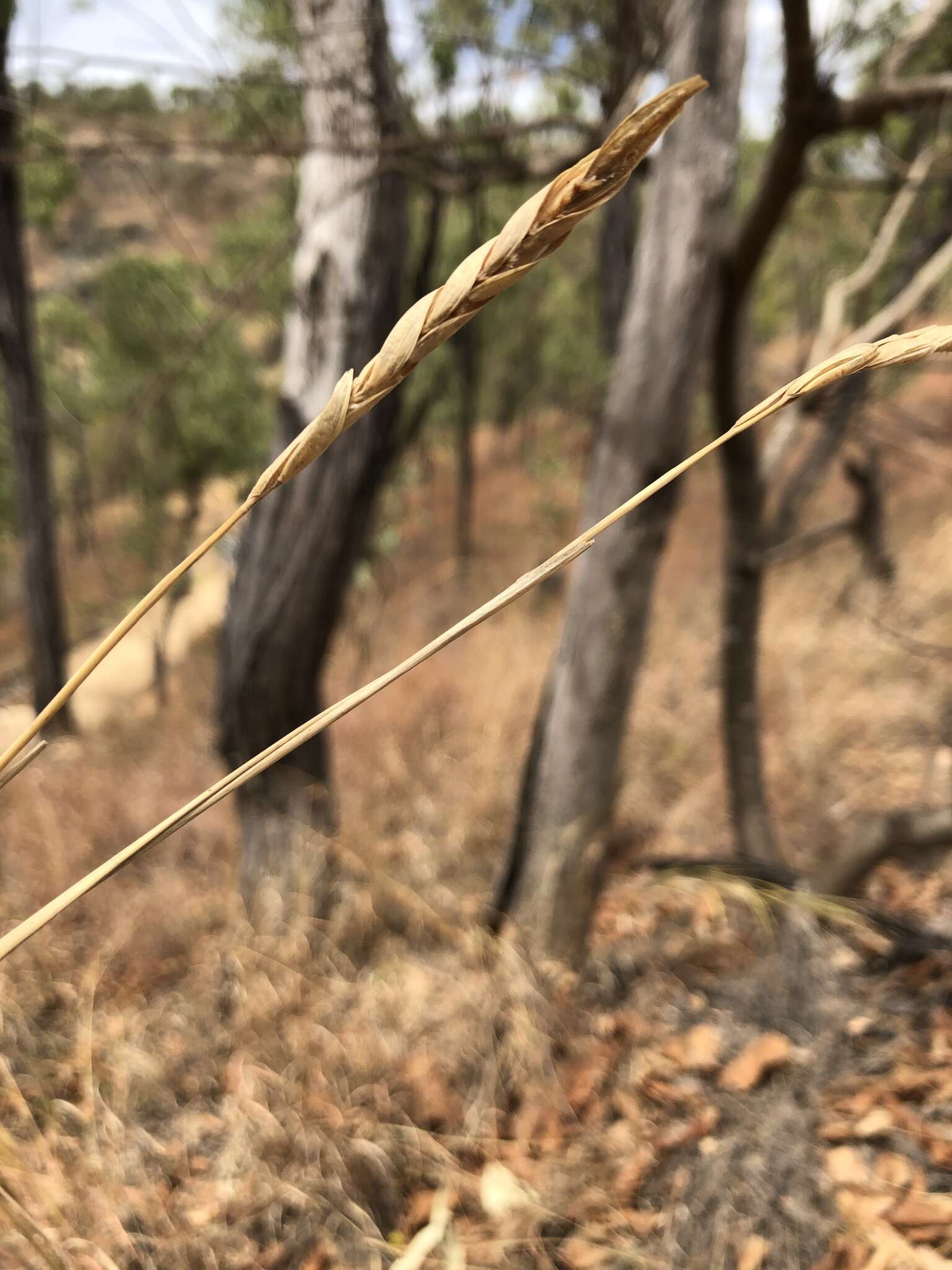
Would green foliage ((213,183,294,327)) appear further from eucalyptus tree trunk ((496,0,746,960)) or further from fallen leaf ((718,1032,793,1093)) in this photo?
fallen leaf ((718,1032,793,1093))

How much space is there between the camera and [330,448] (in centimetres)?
200

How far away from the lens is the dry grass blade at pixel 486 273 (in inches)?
15.7

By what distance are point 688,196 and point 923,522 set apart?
657cm

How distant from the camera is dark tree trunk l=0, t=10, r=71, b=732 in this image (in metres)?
4.62

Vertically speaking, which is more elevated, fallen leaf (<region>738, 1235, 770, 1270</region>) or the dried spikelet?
the dried spikelet

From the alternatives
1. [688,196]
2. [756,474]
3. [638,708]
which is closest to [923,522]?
[638,708]

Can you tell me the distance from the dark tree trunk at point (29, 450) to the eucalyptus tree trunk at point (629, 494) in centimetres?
400

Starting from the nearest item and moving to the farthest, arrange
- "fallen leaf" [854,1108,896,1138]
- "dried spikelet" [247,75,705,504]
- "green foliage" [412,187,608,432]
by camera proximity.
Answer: "dried spikelet" [247,75,705,504]
"fallen leaf" [854,1108,896,1138]
"green foliage" [412,187,608,432]

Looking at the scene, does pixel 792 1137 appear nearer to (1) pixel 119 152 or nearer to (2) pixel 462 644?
(1) pixel 119 152

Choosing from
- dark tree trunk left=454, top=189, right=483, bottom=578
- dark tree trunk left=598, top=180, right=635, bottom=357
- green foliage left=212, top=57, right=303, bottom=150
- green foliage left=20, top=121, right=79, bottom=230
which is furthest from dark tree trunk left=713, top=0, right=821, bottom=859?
dark tree trunk left=598, top=180, right=635, bottom=357

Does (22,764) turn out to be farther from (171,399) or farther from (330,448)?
(171,399)

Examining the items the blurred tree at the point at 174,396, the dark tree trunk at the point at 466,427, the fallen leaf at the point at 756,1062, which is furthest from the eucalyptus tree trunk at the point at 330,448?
the blurred tree at the point at 174,396

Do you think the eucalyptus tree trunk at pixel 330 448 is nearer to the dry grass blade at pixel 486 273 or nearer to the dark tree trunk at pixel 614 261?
the dry grass blade at pixel 486 273

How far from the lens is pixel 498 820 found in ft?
9.00
